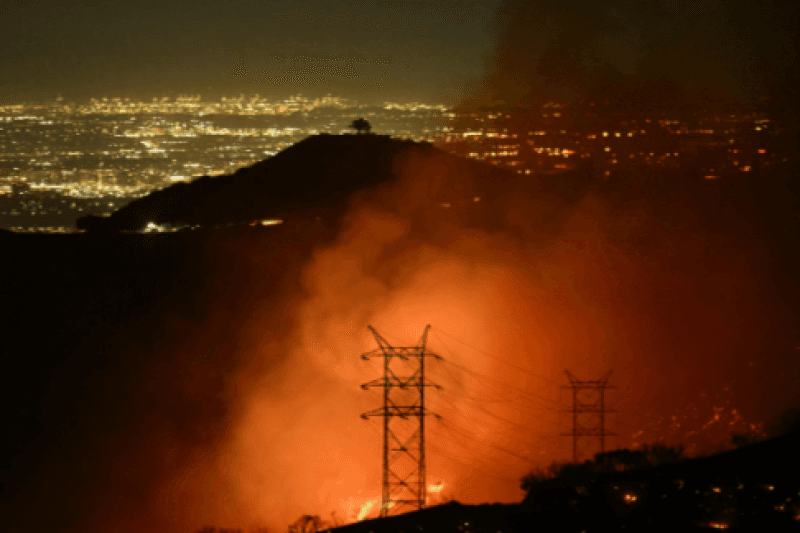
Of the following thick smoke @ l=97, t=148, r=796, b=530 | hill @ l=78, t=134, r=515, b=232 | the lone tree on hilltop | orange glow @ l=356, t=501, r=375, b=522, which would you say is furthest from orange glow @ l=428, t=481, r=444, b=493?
the lone tree on hilltop

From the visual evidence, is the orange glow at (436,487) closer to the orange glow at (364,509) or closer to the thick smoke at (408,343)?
the thick smoke at (408,343)

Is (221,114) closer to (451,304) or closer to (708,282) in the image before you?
(451,304)

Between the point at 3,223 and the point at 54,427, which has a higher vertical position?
the point at 3,223

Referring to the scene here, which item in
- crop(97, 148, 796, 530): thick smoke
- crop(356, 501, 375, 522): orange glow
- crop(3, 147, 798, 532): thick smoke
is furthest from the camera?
crop(97, 148, 796, 530): thick smoke

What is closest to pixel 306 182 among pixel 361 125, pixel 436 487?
pixel 361 125

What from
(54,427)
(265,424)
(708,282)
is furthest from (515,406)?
(54,427)

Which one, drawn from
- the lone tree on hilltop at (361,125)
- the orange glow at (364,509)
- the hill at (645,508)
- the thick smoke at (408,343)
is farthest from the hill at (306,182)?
the hill at (645,508)

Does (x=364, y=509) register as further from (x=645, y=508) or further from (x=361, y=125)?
(x=361, y=125)

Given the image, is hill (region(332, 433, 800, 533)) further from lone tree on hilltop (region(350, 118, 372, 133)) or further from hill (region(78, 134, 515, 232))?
lone tree on hilltop (region(350, 118, 372, 133))
